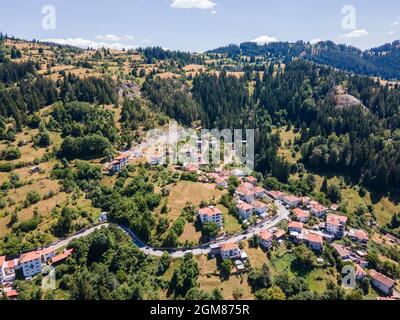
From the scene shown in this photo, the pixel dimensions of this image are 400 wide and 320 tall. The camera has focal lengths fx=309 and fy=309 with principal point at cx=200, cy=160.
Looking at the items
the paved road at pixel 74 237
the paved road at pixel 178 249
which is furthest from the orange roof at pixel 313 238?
the paved road at pixel 74 237

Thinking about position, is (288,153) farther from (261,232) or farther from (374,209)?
(261,232)

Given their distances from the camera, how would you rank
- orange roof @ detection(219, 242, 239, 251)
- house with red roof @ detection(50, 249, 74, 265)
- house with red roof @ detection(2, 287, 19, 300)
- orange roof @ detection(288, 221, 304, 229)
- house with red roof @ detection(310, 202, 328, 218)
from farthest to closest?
house with red roof @ detection(310, 202, 328, 218) < orange roof @ detection(288, 221, 304, 229) < orange roof @ detection(219, 242, 239, 251) < house with red roof @ detection(50, 249, 74, 265) < house with red roof @ detection(2, 287, 19, 300)

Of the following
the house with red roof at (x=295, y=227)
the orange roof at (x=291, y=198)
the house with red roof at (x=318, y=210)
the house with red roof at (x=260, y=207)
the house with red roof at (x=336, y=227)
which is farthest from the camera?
the orange roof at (x=291, y=198)

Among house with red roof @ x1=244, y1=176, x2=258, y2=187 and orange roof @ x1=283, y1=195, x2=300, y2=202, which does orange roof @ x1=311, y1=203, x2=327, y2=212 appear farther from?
house with red roof @ x1=244, y1=176, x2=258, y2=187

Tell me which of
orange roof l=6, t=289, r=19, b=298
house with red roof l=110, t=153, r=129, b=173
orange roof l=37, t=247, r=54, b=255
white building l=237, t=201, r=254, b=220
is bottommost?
orange roof l=6, t=289, r=19, b=298

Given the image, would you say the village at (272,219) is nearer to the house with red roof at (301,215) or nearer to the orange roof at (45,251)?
the house with red roof at (301,215)

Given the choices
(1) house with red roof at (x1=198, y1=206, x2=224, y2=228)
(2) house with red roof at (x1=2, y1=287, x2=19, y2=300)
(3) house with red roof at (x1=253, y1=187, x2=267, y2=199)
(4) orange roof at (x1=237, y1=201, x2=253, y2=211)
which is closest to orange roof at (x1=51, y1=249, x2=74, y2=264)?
(2) house with red roof at (x1=2, y1=287, x2=19, y2=300)

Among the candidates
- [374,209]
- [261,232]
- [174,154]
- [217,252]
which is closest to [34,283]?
[217,252]
